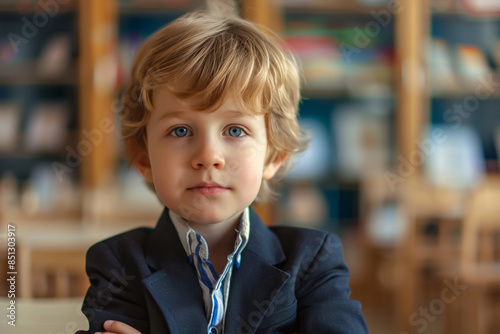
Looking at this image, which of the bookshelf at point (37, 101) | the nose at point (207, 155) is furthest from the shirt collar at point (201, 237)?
the bookshelf at point (37, 101)

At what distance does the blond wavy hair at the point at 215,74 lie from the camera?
80cm

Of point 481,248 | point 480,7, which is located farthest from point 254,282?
point 480,7

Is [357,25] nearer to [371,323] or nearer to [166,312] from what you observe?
[371,323]

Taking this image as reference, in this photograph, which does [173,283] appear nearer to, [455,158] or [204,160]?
[204,160]

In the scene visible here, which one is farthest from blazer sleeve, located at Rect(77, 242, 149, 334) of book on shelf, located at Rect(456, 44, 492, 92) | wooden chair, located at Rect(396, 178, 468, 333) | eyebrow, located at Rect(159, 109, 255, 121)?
book on shelf, located at Rect(456, 44, 492, 92)

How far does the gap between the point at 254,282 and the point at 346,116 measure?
3.04 m

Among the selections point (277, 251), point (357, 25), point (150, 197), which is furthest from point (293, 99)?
point (357, 25)

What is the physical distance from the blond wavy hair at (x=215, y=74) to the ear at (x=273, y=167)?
0.01 meters

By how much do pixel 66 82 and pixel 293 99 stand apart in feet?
9.66

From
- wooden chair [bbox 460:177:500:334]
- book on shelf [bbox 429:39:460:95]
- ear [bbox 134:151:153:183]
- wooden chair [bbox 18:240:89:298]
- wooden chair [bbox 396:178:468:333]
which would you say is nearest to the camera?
ear [bbox 134:151:153:183]

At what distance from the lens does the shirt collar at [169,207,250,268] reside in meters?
0.83

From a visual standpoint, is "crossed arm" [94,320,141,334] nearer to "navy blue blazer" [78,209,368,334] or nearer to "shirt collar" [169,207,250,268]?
"navy blue blazer" [78,209,368,334]

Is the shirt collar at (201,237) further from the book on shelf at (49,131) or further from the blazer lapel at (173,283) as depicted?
the book on shelf at (49,131)

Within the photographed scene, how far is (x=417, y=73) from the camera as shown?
3537 millimetres
